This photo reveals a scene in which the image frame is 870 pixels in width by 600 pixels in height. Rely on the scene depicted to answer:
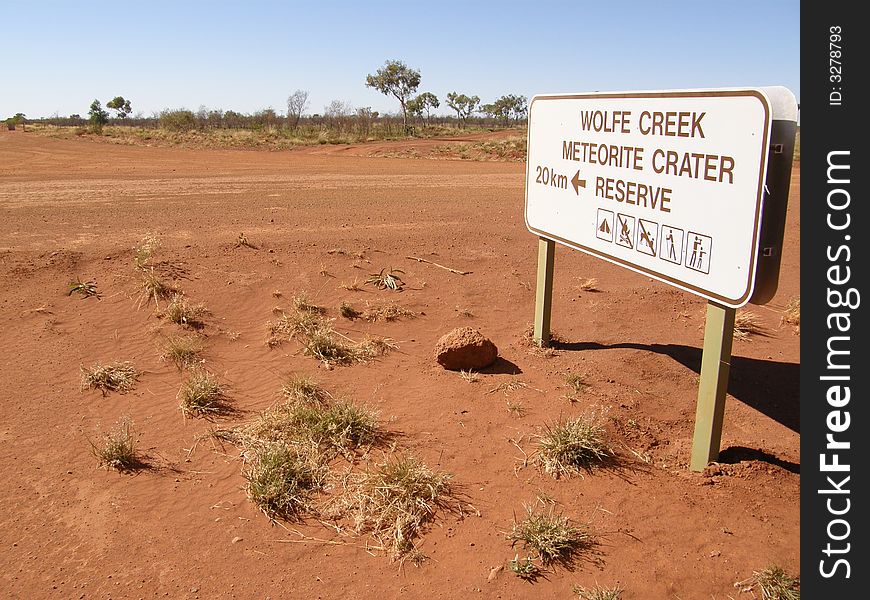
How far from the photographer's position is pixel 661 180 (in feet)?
15.2

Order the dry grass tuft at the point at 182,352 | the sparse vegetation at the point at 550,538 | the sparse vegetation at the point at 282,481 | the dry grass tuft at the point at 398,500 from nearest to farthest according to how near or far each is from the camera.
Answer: the sparse vegetation at the point at 550,538, the dry grass tuft at the point at 398,500, the sparse vegetation at the point at 282,481, the dry grass tuft at the point at 182,352

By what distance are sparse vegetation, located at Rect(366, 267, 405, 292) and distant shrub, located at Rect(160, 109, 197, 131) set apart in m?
44.8

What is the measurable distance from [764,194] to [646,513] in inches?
74.6

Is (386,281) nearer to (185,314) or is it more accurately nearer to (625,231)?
(185,314)

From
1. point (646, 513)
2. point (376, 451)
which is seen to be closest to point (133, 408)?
point (376, 451)

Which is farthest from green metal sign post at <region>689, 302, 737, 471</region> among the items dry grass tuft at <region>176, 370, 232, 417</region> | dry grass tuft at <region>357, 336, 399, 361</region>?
dry grass tuft at <region>176, 370, 232, 417</region>

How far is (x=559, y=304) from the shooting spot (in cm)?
786

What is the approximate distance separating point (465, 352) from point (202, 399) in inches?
85.5

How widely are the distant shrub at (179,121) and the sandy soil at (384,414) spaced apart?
41290 millimetres

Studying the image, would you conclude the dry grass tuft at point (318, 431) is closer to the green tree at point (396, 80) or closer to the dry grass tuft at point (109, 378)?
the dry grass tuft at point (109, 378)

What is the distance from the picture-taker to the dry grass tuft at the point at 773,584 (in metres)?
3.31

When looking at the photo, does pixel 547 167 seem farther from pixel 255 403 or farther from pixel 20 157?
pixel 20 157

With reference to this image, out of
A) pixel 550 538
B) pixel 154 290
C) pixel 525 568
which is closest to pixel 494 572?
pixel 525 568

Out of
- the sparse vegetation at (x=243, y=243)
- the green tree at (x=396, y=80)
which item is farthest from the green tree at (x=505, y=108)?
the sparse vegetation at (x=243, y=243)
